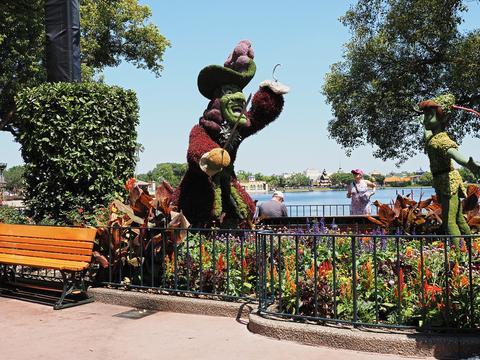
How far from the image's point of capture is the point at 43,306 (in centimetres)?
618

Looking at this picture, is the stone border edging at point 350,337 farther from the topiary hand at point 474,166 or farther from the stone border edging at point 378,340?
the topiary hand at point 474,166

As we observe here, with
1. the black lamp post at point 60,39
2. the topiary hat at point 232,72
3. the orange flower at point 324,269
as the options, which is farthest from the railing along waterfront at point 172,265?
the black lamp post at point 60,39

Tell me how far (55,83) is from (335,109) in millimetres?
16464

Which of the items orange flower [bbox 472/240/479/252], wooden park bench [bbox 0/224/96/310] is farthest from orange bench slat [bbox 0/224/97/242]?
orange flower [bbox 472/240/479/252]

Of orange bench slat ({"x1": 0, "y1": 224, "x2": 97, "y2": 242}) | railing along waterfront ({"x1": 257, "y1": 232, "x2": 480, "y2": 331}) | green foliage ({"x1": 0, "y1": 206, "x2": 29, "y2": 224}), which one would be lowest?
railing along waterfront ({"x1": 257, "y1": 232, "x2": 480, "y2": 331})

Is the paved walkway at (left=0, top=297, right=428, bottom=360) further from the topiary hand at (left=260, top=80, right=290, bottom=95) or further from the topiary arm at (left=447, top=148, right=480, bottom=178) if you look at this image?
the topiary hand at (left=260, top=80, right=290, bottom=95)

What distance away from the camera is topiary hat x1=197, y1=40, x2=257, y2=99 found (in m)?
8.73

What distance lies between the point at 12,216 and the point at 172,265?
4137 millimetres

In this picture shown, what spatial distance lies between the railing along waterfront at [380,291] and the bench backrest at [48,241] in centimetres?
205

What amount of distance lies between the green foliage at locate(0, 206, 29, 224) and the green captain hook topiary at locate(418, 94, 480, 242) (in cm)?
605

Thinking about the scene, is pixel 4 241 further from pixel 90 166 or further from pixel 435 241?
pixel 435 241

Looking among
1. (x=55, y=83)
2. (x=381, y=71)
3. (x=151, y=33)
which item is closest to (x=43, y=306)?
(x=55, y=83)

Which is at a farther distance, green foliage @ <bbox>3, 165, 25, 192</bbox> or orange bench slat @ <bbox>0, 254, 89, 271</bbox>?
green foliage @ <bbox>3, 165, 25, 192</bbox>

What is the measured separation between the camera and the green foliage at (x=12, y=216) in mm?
8352
